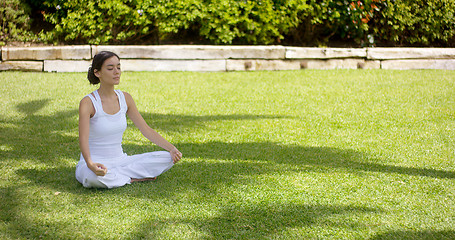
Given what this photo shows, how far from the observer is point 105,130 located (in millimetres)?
3828

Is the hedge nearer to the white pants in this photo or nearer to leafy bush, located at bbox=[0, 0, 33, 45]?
leafy bush, located at bbox=[0, 0, 33, 45]

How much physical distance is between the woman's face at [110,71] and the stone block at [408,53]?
6.83 metres

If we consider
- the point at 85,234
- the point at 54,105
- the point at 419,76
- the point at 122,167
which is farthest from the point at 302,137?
the point at 419,76

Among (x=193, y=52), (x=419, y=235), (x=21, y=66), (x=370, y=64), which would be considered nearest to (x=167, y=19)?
Answer: (x=193, y=52)

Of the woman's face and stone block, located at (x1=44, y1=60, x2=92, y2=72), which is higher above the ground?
the woman's face

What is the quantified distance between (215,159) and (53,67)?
17.2 ft

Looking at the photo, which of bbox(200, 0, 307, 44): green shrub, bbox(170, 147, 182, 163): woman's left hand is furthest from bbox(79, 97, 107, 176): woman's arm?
bbox(200, 0, 307, 44): green shrub

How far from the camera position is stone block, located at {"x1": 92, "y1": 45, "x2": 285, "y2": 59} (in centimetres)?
877

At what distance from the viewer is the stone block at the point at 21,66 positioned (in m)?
8.57

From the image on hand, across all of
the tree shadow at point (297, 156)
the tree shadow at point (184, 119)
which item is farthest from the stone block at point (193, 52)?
the tree shadow at point (297, 156)

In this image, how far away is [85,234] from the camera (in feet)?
10.2

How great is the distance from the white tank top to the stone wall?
16.5 ft

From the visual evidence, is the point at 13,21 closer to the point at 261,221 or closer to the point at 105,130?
the point at 105,130

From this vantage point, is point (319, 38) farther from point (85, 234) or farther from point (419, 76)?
point (85, 234)
